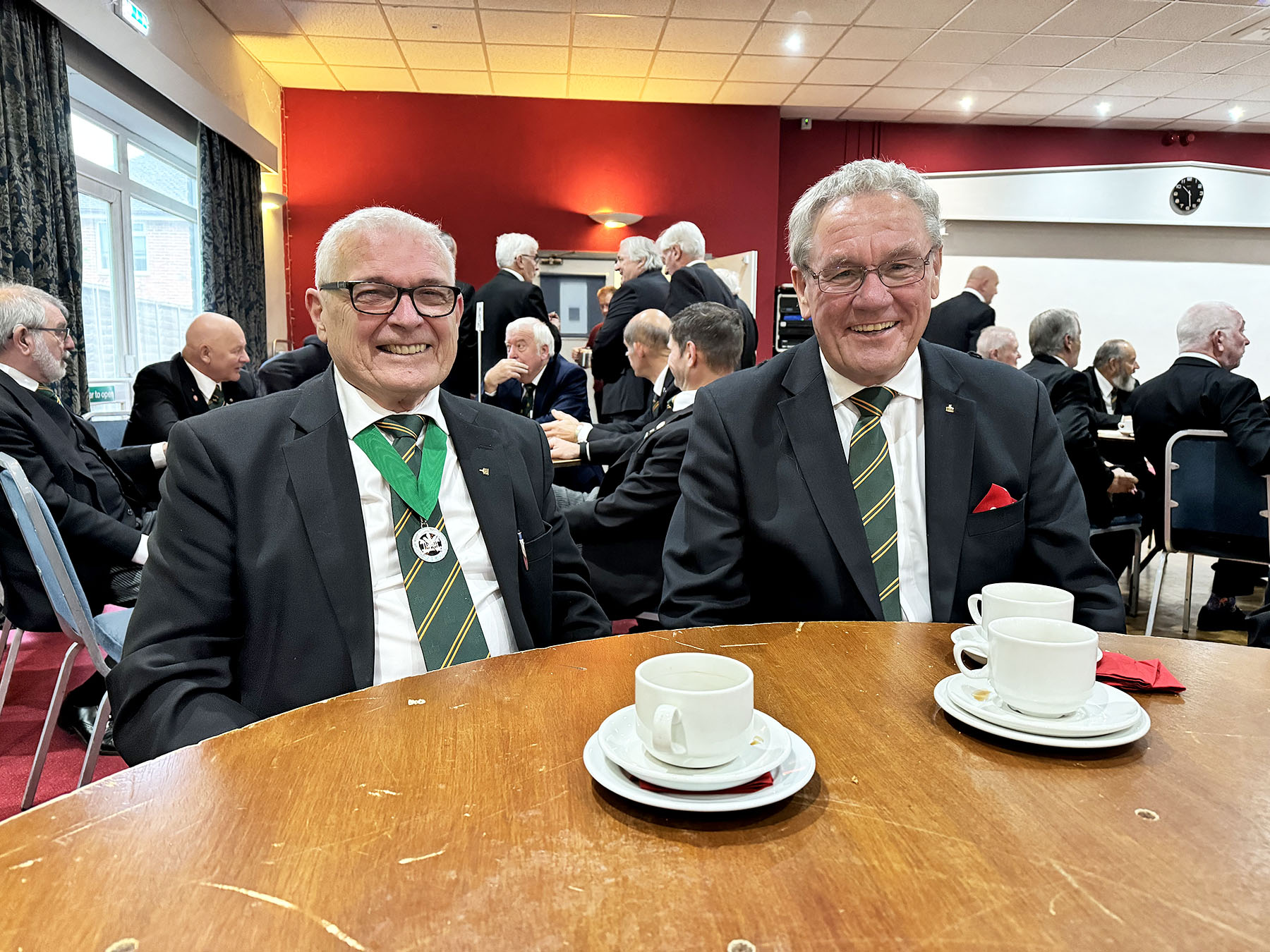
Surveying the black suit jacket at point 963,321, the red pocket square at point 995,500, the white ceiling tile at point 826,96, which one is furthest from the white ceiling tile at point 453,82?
the red pocket square at point 995,500

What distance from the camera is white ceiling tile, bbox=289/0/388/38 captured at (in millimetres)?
5848

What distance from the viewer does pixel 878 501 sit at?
1434 mm

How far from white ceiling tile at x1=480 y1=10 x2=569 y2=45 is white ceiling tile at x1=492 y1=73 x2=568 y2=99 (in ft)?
2.47

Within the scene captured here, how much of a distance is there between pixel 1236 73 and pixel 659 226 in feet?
16.5

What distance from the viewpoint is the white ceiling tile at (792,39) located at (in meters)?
6.11

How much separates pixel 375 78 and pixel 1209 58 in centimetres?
691

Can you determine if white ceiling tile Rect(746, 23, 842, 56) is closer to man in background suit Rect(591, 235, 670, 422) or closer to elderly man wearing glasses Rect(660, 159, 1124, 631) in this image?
man in background suit Rect(591, 235, 670, 422)

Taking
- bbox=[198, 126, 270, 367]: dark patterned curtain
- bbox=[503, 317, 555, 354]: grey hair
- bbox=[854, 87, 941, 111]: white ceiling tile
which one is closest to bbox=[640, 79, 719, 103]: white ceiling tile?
bbox=[854, 87, 941, 111]: white ceiling tile

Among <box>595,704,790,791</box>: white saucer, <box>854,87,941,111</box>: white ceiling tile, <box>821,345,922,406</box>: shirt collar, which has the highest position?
<box>854,87,941,111</box>: white ceiling tile

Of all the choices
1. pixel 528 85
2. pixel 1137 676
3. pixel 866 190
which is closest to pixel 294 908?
pixel 1137 676

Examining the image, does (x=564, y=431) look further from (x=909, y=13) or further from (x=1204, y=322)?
(x=909, y=13)

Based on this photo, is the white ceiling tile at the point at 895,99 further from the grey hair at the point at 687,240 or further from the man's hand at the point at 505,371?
the man's hand at the point at 505,371

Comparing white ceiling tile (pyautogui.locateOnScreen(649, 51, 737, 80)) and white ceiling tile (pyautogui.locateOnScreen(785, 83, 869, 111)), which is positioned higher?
white ceiling tile (pyautogui.locateOnScreen(785, 83, 869, 111))

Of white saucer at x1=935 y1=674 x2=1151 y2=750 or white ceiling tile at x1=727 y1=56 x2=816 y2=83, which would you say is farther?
white ceiling tile at x1=727 y1=56 x2=816 y2=83
